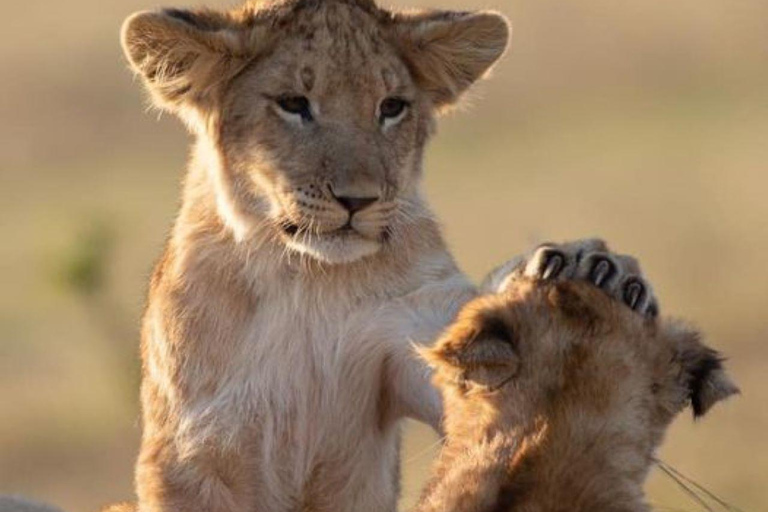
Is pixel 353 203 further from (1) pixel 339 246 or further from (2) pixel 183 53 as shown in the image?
(2) pixel 183 53

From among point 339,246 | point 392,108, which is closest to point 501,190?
point 392,108

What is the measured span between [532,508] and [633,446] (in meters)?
0.30

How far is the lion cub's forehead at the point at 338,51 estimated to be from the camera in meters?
7.24

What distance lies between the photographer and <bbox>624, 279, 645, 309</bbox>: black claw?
5852mm

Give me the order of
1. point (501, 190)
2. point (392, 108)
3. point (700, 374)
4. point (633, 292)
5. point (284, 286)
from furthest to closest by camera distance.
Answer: point (501, 190), point (392, 108), point (284, 286), point (633, 292), point (700, 374)

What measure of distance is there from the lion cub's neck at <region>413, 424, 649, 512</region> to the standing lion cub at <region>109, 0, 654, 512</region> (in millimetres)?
1487

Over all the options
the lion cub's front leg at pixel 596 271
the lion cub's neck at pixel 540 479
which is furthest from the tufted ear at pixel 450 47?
the lion cub's neck at pixel 540 479

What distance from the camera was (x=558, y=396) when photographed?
5496 millimetres

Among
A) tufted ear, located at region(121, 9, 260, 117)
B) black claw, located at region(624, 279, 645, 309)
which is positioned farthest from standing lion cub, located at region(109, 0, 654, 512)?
black claw, located at region(624, 279, 645, 309)

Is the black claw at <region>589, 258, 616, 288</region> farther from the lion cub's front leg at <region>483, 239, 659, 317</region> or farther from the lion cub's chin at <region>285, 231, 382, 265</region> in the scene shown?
the lion cub's chin at <region>285, 231, 382, 265</region>

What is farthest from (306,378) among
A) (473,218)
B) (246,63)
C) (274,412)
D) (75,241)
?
(473,218)

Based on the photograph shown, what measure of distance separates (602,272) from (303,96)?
5.08ft

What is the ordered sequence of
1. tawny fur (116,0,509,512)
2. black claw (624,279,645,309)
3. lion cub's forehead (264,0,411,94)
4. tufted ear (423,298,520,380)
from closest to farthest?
1. tufted ear (423,298,520,380)
2. black claw (624,279,645,309)
3. tawny fur (116,0,509,512)
4. lion cub's forehead (264,0,411,94)

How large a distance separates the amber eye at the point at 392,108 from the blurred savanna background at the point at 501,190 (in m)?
4.55
